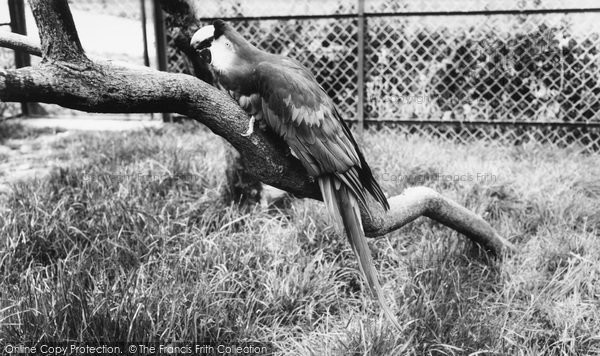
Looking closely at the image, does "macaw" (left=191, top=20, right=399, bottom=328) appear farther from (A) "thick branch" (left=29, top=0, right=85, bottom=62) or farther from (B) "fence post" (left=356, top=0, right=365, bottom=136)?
(B) "fence post" (left=356, top=0, right=365, bottom=136)

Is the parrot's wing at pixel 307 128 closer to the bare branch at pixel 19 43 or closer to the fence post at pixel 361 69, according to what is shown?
the bare branch at pixel 19 43

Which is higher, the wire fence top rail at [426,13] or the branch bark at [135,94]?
the wire fence top rail at [426,13]

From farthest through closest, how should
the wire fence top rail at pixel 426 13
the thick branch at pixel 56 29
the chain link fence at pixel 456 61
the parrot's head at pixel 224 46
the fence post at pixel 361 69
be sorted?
the fence post at pixel 361 69 → the chain link fence at pixel 456 61 → the wire fence top rail at pixel 426 13 → the parrot's head at pixel 224 46 → the thick branch at pixel 56 29

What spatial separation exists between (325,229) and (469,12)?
8.06 ft

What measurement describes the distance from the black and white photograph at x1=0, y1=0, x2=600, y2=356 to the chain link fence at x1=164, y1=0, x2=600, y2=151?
0.06 ft

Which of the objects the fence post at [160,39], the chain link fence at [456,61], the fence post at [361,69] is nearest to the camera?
the chain link fence at [456,61]

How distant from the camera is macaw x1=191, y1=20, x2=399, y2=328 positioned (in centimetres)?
160

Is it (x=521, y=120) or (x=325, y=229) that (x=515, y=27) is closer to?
(x=521, y=120)

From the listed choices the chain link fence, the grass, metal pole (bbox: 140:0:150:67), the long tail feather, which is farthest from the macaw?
metal pole (bbox: 140:0:150:67)

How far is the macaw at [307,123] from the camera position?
5.25 ft

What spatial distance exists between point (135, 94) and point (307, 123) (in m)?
0.56

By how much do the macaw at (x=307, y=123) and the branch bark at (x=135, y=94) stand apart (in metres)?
0.07

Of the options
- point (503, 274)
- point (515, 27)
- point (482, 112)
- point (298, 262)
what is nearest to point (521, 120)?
point (482, 112)

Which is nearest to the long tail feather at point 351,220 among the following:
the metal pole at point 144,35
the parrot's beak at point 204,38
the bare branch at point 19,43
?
the parrot's beak at point 204,38
